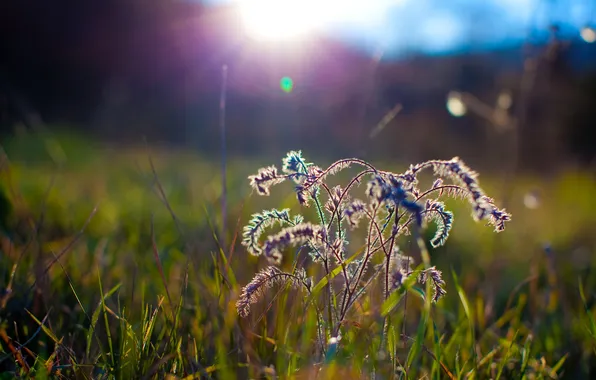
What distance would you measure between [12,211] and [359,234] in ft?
7.85

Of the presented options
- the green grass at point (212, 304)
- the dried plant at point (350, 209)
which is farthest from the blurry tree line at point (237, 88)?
the dried plant at point (350, 209)

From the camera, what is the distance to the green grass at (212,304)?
165 cm

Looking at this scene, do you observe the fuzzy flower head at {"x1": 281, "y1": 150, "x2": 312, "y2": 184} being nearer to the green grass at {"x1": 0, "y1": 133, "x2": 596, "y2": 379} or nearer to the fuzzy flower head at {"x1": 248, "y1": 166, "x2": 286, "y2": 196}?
the fuzzy flower head at {"x1": 248, "y1": 166, "x2": 286, "y2": 196}

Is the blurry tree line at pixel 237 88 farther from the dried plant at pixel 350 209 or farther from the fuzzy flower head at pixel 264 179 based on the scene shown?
the fuzzy flower head at pixel 264 179

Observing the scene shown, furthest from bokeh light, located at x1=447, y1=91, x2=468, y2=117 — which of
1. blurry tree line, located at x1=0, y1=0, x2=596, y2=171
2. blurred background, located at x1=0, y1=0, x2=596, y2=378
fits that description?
blurry tree line, located at x1=0, y1=0, x2=596, y2=171

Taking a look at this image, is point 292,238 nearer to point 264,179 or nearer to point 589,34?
point 264,179

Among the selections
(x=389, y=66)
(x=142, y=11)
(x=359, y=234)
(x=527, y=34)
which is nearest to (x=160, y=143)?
(x=389, y=66)

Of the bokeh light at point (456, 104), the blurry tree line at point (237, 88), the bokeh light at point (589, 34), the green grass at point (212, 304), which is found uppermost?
the blurry tree line at point (237, 88)

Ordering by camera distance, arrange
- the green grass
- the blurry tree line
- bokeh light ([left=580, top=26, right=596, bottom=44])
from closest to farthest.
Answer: the green grass → bokeh light ([left=580, top=26, right=596, bottom=44]) → the blurry tree line

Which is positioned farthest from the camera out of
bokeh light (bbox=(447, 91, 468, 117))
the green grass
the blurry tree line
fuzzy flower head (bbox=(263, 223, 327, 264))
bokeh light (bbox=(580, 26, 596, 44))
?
the blurry tree line

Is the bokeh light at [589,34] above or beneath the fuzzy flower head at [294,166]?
above

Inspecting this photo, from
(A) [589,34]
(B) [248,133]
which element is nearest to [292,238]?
(A) [589,34]

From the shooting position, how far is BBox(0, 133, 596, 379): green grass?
1.65m

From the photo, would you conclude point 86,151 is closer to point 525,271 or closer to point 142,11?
point 525,271
